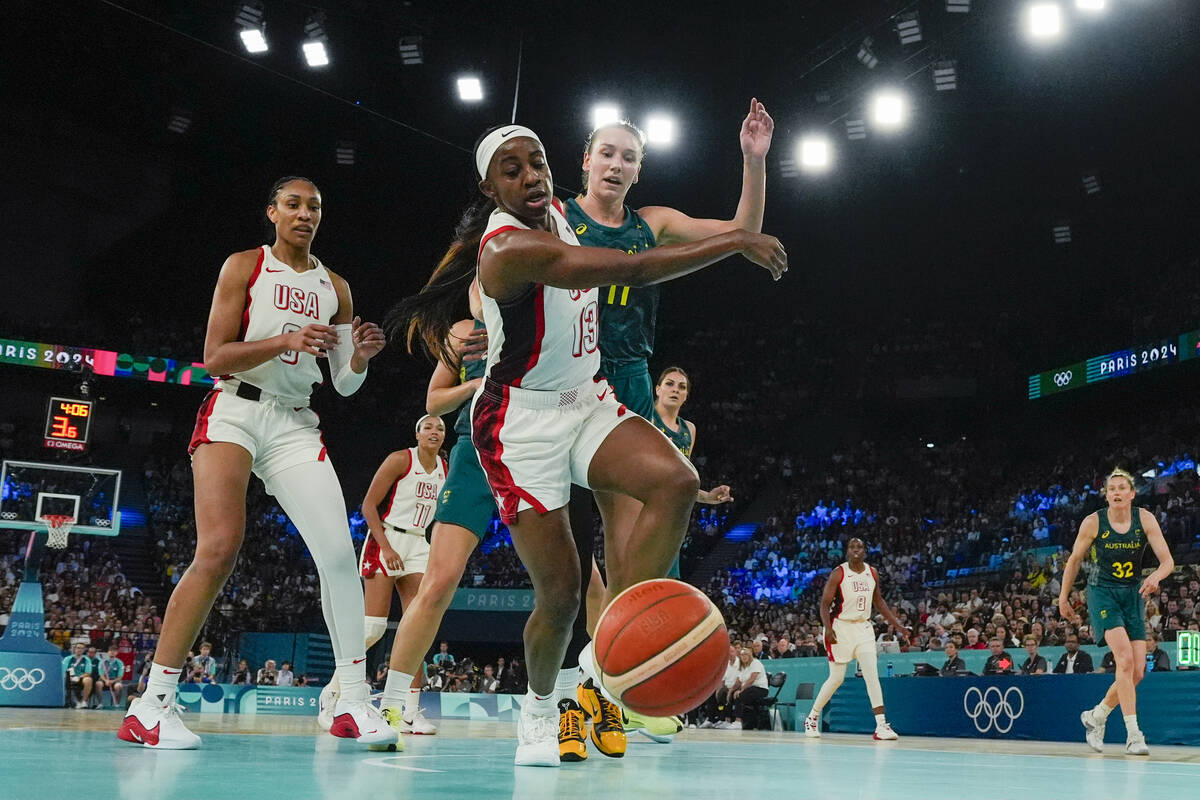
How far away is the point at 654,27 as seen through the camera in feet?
57.4

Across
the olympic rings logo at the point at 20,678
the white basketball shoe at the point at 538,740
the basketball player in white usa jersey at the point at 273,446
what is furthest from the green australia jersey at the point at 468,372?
the olympic rings logo at the point at 20,678

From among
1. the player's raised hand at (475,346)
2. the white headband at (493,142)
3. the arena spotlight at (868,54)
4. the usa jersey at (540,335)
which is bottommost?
the usa jersey at (540,335)

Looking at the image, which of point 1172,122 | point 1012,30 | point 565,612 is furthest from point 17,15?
point 1172,122

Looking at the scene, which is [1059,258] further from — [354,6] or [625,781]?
[625,781]

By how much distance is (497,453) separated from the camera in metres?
3.89

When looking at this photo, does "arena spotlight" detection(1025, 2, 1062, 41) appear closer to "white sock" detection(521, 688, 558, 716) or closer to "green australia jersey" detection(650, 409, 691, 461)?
"green australia jersey" detection(650, 409, 691, 461)

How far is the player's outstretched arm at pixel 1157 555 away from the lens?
7.92 metres

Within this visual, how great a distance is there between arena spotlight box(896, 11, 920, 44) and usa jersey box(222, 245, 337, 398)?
1251 cm

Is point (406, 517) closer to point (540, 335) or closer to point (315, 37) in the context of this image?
point (540, 335)

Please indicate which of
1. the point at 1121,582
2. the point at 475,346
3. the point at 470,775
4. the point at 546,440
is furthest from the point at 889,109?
the point at 470,775

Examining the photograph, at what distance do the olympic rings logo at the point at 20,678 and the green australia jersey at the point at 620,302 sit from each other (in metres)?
11.6

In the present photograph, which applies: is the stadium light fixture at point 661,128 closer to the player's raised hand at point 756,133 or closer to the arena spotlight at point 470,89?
the arena spotlight at point 470,89

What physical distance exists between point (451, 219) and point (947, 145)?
11.9 metres

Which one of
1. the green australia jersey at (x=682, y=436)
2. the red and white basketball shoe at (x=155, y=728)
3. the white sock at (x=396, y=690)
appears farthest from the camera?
the green australia jersey at (x=682, y=436)
